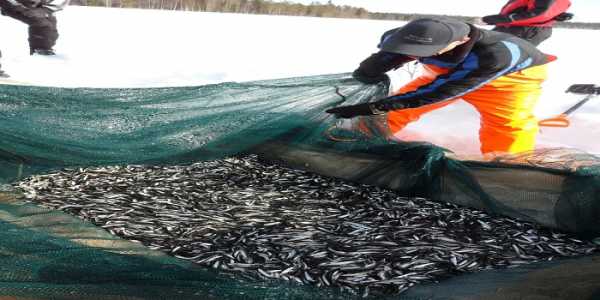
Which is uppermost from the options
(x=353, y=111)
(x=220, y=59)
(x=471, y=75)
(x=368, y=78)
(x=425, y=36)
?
(x=425, y=36)

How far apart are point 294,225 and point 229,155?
3.74 ft

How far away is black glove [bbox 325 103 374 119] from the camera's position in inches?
134

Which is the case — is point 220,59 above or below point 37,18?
below

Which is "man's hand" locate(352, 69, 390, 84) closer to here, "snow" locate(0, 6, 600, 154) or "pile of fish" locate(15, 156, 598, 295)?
"snow" locate(0, 6, 600, 154)

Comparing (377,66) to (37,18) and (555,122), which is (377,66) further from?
(37,18)

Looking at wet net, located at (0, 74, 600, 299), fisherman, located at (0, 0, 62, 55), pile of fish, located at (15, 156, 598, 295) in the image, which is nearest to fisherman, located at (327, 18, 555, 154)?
wet net, located at (0, 74, 600, 299)

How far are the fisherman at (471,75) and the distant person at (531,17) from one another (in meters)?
1.53

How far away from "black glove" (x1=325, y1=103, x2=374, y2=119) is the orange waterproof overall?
633 millimetres

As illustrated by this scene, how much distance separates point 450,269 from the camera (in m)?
2.48

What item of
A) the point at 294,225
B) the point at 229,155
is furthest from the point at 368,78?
the point at 294,225

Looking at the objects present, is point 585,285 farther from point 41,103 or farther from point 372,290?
point 41,103

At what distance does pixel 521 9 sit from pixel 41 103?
418cm

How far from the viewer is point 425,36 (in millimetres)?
3240

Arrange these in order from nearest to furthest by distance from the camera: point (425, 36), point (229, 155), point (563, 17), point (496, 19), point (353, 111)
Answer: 1. point (425, 36)
2. point (353, 111)
3. point (229, 155)
4. point (496, 19)
5. point (563, 17)
